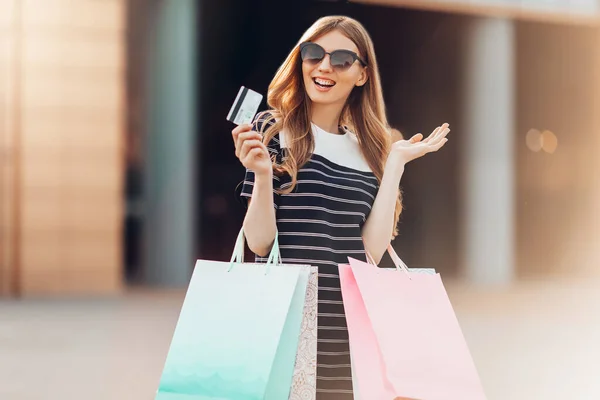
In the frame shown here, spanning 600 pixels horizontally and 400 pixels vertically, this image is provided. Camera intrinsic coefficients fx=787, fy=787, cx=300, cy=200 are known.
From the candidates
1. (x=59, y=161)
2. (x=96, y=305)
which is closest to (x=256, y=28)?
(x=59, y=161)

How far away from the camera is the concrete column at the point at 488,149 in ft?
38.5

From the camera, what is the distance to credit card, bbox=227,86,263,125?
1927 mm

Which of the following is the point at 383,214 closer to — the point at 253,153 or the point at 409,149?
the point at 409,149

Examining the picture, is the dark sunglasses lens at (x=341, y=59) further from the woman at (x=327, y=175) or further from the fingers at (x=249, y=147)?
the fingers at (x=249, y=147)

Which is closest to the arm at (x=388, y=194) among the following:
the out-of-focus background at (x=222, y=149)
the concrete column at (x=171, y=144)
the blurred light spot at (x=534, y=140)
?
the out-of-focus background at (x=222, y=149)

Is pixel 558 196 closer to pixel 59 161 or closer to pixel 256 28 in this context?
pixel 256 28

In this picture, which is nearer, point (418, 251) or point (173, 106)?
point (173, 106)

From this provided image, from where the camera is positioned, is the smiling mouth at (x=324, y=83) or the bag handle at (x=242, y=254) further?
the smiling mouth at (x=324, y=83)

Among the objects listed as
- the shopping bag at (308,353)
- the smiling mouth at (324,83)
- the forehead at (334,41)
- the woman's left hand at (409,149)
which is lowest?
the shopping bag at (308,353)

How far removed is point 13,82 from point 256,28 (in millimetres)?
3322

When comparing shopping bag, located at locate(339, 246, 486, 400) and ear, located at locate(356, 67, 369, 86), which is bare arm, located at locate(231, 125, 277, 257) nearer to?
shopping bag, located at locate(339, 246, 486, 400)

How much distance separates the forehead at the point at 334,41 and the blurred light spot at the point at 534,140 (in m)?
10.2

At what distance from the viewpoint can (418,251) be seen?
13.1 m

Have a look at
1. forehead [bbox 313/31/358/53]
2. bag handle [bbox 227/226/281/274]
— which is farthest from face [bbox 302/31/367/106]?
bag handle [bbox 227/226/281/274]
